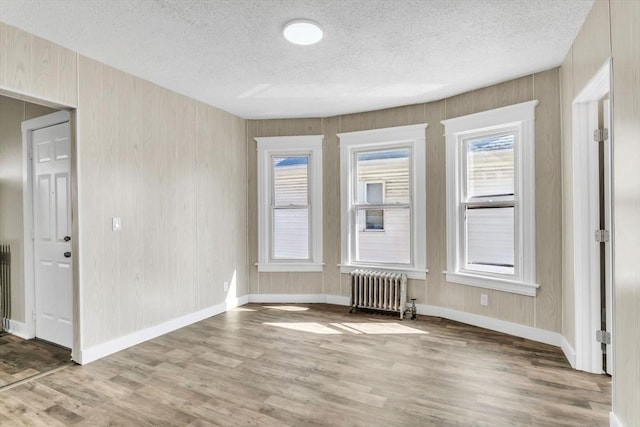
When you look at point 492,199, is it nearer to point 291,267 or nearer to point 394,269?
point 394,269

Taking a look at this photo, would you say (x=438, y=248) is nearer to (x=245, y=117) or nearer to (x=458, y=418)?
(x=458, y=418)

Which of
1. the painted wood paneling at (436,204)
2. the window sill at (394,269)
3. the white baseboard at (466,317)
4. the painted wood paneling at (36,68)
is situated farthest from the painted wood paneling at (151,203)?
the painted wood paneling at (436,204)

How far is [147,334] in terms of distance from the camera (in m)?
3.61

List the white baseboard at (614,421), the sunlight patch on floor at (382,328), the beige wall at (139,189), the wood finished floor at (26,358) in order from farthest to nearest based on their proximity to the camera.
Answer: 1. the sunlight patch on floor at (382,328)
2. the beige wall at (139,189)
3. the wood finished floor at (26,358)
4. the white baseboard at (614,421)

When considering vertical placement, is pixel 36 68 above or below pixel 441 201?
above

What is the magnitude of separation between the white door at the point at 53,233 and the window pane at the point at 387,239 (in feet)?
10.8

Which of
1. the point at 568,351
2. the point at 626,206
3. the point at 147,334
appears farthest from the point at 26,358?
the point at 568,351

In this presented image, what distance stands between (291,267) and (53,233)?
276 cm

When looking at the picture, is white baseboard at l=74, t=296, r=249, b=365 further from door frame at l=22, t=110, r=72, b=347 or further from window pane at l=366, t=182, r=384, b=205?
window pane at l=366, t=182, r=384, b=205

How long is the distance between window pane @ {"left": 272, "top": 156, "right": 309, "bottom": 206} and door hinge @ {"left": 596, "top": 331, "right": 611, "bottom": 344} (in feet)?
11.4

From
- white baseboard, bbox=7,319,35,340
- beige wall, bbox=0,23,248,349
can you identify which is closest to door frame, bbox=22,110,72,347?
white baseboard, bbox=7,319,35,340

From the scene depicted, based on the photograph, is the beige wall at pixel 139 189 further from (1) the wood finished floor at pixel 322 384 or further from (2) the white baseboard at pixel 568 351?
(2) the white baseboard at pixel 568 351

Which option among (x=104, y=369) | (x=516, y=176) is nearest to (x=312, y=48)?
(x=516, y=176)

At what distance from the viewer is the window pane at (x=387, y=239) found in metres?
4.55
